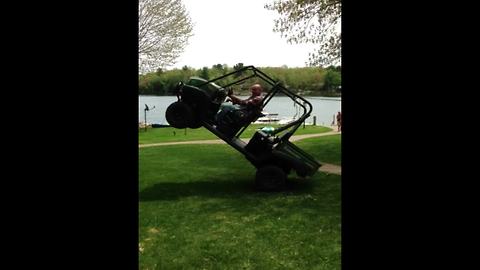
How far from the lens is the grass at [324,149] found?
12637 mm

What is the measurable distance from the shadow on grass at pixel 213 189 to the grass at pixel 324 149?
3382 millimetres

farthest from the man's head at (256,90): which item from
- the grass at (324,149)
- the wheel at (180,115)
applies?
the grass at (324,149)

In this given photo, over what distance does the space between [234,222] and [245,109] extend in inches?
93.1

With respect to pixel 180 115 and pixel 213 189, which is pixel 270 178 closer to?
pixel 213 189

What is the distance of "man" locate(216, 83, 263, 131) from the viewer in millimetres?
7984

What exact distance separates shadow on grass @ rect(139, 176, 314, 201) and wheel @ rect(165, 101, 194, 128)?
1279 millimetres

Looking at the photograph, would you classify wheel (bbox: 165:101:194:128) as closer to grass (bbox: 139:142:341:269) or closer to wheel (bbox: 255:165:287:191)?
grass (bbox: 139:142:341:269)

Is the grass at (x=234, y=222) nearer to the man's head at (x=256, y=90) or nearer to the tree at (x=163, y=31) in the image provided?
the man's head at (x=256, y=90)

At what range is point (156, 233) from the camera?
230 inches

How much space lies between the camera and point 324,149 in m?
14.6
